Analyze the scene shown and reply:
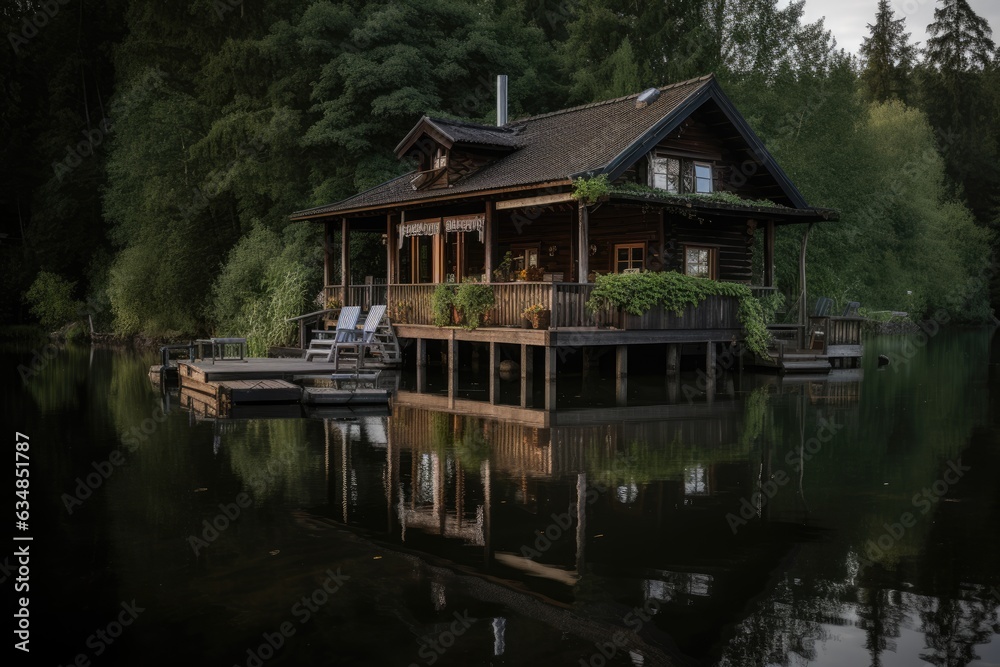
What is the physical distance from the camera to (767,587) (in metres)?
8.07

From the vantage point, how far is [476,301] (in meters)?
24.3

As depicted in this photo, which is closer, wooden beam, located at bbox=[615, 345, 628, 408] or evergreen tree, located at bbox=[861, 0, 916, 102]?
wooden beam, located at bbox=[615, 345, 628, 408]

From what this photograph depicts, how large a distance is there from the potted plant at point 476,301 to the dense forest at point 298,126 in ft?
39.7

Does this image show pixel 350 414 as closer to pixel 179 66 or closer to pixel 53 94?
pixel 179 66

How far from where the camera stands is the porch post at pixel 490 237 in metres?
25.2

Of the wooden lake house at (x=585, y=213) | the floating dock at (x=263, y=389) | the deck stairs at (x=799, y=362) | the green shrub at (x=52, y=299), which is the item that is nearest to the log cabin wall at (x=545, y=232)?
the wooden lake house at (x=585, y=213)

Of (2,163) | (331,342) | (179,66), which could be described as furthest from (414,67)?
(2,163)

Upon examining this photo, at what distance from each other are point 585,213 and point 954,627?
1679 centimetres

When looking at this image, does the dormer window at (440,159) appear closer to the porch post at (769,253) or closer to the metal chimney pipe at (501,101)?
the metal chimney pipe at (501,101)

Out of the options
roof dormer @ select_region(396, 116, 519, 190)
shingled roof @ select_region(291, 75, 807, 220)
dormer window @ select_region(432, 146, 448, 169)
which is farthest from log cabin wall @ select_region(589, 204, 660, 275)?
dormer window @ select_region(432, 146, 448, 169)

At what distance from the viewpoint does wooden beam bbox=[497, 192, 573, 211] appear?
23587mm

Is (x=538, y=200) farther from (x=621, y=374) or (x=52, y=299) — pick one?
(x=52, y=299)

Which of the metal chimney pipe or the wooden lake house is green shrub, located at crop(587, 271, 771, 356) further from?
the metal chimney pipe

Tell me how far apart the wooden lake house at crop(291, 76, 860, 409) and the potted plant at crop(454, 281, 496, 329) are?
23 cm
